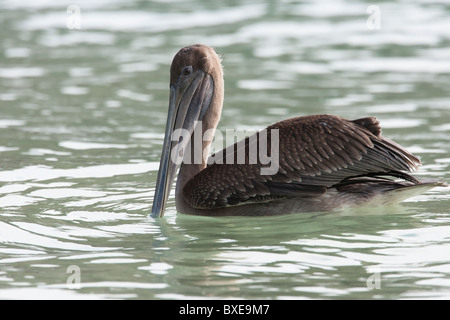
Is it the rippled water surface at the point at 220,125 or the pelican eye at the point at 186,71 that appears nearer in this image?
the rippled water surface at the point at 220,125

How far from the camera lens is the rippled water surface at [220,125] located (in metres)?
6.03

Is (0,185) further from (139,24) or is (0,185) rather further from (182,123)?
(139,24)

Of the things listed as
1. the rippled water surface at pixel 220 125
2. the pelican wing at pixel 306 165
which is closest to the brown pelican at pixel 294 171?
the pelican wing at pixel 306 165

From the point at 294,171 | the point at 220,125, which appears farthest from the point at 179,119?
the point at 220,125

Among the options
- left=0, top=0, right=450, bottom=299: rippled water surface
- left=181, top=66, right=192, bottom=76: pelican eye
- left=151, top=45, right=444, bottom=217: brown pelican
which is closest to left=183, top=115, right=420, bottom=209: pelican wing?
left=151, top=45, right=444, bottom=217: brown pelican

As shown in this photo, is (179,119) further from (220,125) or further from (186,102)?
(220,125)

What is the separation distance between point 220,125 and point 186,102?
326 cm

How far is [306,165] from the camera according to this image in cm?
746

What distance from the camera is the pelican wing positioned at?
7391 millimetres

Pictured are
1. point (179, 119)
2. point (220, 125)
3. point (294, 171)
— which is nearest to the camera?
point (294, 171)

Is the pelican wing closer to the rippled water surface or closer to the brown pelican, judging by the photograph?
the brown pelican

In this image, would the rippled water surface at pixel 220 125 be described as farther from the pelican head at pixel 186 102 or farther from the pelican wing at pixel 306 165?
the pelican head at pixel 186 102

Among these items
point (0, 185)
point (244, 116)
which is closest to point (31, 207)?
point (0, 185)
